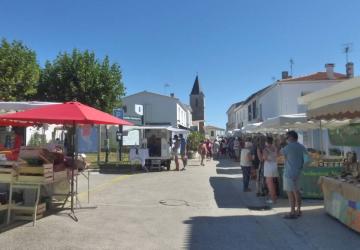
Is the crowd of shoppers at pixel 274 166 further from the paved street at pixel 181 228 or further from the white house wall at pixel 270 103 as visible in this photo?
the white house wall at pixel 270 103

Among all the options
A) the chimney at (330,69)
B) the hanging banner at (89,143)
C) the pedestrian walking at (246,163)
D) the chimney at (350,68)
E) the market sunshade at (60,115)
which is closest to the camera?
the market sunshade at (60,115)

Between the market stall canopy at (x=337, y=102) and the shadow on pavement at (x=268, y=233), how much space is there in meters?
2.07

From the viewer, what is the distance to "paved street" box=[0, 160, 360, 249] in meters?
7.21

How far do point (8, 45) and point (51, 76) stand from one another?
7690 millimetres

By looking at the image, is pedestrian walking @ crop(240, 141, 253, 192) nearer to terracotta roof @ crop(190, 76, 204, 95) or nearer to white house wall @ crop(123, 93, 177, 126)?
white house wall @ crop(123, 93, 177, 126)

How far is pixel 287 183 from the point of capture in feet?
30.6

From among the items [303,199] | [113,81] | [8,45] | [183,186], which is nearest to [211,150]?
[113,81]

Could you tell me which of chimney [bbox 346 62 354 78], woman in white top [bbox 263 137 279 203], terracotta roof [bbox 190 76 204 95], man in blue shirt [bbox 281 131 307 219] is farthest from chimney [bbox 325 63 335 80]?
terracotta roof [bbox 190 76 204 95]

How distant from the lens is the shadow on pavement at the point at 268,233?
7.17 metres

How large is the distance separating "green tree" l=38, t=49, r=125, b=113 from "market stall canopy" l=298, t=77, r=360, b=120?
2432 centimetres

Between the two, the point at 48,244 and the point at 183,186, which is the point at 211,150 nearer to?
the point at 183,186

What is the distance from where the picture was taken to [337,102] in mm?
8672

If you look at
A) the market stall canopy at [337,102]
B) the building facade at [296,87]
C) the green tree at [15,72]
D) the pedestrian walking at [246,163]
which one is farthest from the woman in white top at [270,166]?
the building facade at [296,87]

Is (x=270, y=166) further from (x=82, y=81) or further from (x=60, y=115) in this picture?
(x=82, y=81)
